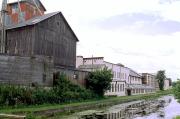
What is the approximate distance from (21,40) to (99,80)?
1307cm

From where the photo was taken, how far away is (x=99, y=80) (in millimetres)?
48500

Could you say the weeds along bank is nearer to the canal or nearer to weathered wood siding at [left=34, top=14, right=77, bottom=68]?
the canal

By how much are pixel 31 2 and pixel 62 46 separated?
15.3 m

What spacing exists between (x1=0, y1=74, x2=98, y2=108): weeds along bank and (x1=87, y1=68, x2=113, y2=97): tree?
7.77ft

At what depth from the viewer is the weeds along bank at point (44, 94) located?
30.1m

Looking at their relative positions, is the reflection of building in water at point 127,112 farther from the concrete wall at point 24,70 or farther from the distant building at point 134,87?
the distant building at point 134,87

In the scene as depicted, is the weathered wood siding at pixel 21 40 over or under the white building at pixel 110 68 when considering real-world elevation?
over

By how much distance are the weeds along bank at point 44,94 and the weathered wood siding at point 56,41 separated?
5.53 meters

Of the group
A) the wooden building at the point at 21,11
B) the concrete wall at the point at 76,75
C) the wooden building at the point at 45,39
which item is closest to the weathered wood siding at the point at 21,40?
the wooden building at the point at 45,39

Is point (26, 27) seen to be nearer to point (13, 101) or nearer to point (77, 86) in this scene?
point (77, 86)

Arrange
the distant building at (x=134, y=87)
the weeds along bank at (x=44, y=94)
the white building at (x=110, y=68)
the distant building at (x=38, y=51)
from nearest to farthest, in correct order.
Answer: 1. the weeds along bank at (x=44, y=94)
2. the distant building at (x=38, y=51)
3. the white building at (x=110, y=68)
4. the distant building at (x=134, y=87)

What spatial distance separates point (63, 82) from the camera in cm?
3994

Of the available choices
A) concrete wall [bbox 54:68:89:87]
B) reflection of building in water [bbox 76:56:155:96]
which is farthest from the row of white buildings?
concrete wall [bbox 54:68:89:87]

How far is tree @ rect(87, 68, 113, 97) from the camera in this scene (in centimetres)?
4853
